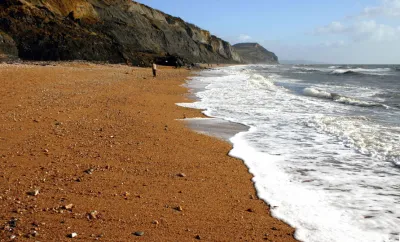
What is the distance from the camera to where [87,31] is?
132 feet

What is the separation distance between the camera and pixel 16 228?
309cm

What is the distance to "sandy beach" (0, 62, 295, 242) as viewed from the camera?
326 cm

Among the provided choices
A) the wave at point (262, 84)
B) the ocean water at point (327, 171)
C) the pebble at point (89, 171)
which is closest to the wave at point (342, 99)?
the wave at point (262, 84)

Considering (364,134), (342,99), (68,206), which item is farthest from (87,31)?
(68,206)

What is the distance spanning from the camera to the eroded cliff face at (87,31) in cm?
3481

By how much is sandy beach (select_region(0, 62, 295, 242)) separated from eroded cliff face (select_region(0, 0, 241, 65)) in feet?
96.3

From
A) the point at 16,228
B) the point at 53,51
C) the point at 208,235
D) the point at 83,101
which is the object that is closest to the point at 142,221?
the point at 208,235

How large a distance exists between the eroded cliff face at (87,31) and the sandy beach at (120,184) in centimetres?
2935

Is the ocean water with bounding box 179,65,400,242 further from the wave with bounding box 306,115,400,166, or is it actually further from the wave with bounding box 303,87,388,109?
the wave with bounding box 303,87,388,109

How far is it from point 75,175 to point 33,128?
270 centimetres

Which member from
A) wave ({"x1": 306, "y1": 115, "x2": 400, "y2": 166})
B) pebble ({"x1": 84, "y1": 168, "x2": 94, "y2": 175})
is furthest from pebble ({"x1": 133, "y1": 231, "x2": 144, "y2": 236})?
wave ({"x1": 306, "y1": 115, "x2": 400, "y2": 166})

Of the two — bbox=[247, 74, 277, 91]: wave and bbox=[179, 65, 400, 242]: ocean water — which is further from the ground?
bbox=[179, 65, 400, 242]: ocean water

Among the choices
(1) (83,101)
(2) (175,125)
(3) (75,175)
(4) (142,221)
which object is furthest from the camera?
(1) (83,101)

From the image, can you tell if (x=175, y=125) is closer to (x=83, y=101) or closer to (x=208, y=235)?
(x=83, y=101)
